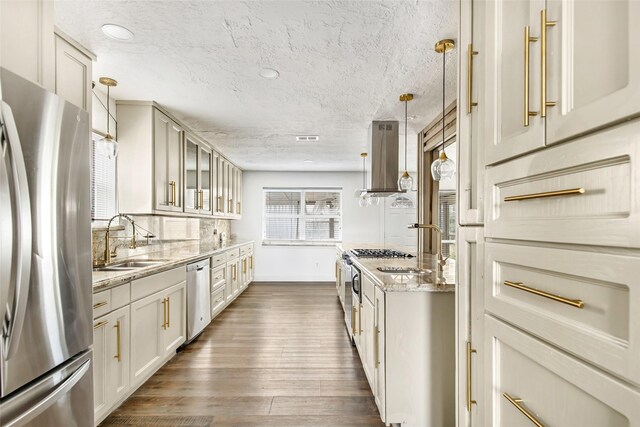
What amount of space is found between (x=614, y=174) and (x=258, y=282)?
22.2 feet

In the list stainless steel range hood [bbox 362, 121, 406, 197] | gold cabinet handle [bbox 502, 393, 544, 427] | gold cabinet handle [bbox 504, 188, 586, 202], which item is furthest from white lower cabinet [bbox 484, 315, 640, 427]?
stainless steel range hood [bbox 362, 121, 406, 197]

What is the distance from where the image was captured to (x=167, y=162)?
3400 millimetres

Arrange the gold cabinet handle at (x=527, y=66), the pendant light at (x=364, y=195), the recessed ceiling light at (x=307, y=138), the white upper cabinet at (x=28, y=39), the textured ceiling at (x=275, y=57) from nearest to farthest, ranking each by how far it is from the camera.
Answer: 1. the gold cabinet handle at (x=527, y=66)
2. the white upper cabinet at (x=28, y=39)
3. the textured ceiling at (x=275, y=57)
4. the recessed ceiling light at (x=307, y=138)
5. the pendant light at (x=364, y=195)

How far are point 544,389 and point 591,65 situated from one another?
2.54 ft

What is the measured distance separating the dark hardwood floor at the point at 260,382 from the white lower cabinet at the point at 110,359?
0.18 meters

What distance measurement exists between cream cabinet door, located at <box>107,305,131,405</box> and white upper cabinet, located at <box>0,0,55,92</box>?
1416 millimetres

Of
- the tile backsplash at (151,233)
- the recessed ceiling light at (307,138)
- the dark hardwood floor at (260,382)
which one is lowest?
the dark hardwood floor at (260,382)

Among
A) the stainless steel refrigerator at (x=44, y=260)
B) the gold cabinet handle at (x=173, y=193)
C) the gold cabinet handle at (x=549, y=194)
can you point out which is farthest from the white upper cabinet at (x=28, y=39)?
the gold cabinet handle at (x=173, y=193)

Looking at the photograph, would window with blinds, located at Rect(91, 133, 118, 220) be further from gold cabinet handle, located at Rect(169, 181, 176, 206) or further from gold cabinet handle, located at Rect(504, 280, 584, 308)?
gold cabinet handle, located at Rect(504, 280, 584, 308)

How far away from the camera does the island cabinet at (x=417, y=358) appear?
1.86m

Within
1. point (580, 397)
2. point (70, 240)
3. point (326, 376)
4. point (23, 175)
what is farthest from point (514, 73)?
point (326, 376)

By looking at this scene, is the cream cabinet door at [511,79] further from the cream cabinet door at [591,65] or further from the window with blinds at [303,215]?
the window with blinds at [303,215]

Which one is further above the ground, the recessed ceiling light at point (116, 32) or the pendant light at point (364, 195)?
the recessed ceiling light at point (116, 32)

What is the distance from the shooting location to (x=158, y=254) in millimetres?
3654
